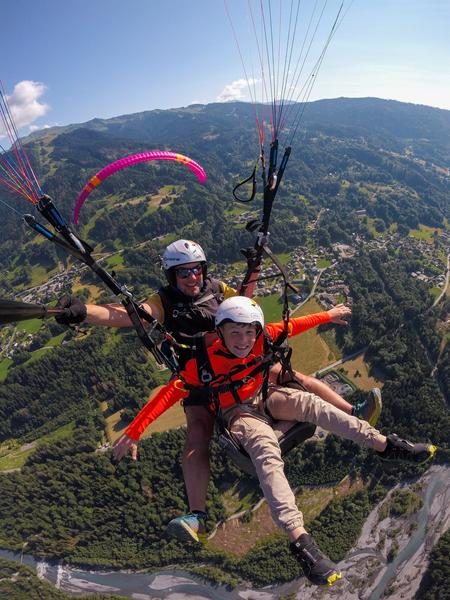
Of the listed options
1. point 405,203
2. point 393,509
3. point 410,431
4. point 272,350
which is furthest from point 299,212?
point 272,350

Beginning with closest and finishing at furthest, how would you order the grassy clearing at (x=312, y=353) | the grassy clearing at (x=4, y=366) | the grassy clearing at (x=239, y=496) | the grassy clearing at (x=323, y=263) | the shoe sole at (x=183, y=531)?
the shoe sole at (x=183, y=531) < the grassy clearing at (x=239, y=496) < the grassy clearing at (x=312, y=353) < the grassy clearing at (x=4, y=366) < the grassy clearing at (x=323, y=263)

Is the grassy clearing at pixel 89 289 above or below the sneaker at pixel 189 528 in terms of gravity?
below

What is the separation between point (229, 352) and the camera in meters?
5.27

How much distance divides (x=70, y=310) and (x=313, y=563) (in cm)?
378

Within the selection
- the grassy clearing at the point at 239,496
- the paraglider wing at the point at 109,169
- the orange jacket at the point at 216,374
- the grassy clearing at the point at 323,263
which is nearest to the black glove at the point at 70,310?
the orange jacket at the point at 216,374

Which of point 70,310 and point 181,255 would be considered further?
point 181,255

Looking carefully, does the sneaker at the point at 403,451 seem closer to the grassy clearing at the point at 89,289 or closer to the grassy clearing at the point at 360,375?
the grassy clearing at the point at 360,375

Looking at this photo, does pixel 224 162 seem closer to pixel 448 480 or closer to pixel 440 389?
pixel 440 389

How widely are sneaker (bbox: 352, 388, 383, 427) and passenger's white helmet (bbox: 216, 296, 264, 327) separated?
92.1 inches

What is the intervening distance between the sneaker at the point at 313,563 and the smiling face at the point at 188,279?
359 centimetres

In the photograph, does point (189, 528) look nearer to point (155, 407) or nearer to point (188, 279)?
point (155, 407)

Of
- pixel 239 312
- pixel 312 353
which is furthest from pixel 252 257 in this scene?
pixel 312 353

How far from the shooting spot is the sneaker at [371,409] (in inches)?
235

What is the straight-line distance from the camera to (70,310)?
443cm
